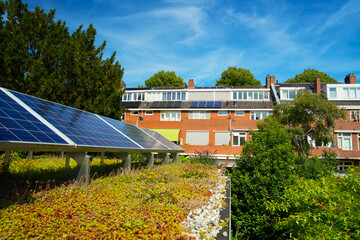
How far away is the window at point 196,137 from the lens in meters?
38.1

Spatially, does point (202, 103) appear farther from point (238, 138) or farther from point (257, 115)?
point (238, 138)

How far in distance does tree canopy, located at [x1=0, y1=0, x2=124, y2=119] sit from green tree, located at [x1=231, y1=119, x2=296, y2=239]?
1205cm

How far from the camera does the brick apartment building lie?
35.6 m

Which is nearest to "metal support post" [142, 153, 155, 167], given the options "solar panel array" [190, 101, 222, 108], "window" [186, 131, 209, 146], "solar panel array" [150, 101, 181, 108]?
"window" [186, 131, 209, 146]

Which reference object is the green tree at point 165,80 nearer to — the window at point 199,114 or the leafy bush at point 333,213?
the window at point 199,114

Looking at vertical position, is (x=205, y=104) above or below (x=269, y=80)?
below

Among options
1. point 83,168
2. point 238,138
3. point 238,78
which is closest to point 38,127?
point 83,168

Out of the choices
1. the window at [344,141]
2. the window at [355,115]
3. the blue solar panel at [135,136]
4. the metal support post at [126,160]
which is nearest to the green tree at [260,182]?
the blue solar panel at [135,136]

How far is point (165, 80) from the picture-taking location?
65500 millimetres

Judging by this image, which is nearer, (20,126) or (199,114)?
(20,126)

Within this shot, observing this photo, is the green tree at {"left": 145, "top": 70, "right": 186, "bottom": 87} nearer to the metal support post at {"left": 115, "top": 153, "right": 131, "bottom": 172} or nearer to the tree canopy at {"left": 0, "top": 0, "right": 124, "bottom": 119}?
the tree canopy at {"left": 0, "top": 0, "right": 124, "bottom": 119}

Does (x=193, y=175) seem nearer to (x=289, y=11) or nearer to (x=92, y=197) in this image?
(x=92, y=197)

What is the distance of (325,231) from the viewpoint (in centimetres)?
727

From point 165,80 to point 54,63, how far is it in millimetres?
47172
